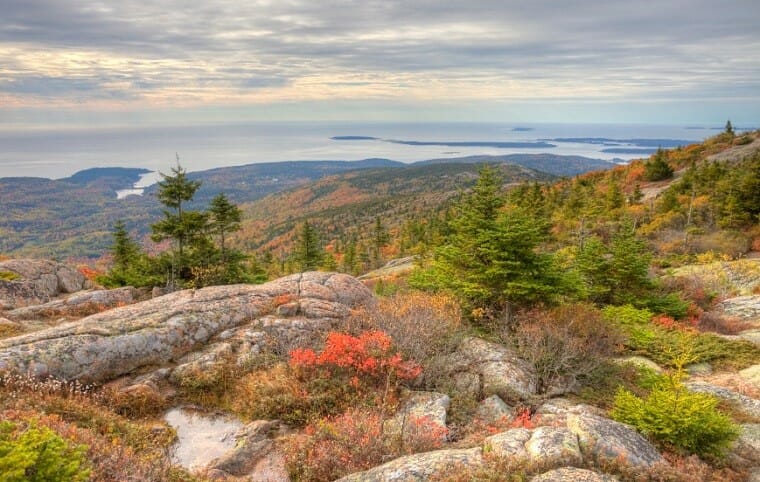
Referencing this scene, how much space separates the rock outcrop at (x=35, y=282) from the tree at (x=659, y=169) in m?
69.0

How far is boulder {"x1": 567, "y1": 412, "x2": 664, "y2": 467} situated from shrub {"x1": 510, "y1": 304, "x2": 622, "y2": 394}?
11.9 feet

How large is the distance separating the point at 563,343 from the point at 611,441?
5405mm

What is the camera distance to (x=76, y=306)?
18312mm

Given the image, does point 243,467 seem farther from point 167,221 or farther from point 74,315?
point 167,221

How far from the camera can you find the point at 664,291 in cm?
2600

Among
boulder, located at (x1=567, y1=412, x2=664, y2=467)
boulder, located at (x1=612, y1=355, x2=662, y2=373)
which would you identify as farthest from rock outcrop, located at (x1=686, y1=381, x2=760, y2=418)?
boulder, located at (x1=567, y1=412, x2=664, y2=467)

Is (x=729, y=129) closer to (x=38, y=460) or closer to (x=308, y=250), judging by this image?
(x=308, y=250)

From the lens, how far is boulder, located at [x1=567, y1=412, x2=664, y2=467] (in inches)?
289

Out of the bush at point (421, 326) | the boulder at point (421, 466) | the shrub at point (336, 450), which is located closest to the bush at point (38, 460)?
the shrub at point (336, 450)

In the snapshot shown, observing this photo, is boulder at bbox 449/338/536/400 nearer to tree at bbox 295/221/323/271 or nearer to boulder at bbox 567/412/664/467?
boulder at bbox 567/412/664/467

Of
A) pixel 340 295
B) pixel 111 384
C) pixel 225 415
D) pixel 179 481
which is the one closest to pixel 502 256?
pixel 340 295

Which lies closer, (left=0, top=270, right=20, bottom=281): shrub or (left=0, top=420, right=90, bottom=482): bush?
(left=0, top=420, right=90, bottom=482): bush

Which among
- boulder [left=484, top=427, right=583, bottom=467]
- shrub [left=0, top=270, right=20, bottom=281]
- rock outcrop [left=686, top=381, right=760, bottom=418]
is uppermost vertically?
boulder [left=484, top=427, right=583, bottom=467]

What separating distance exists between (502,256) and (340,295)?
669 cm
